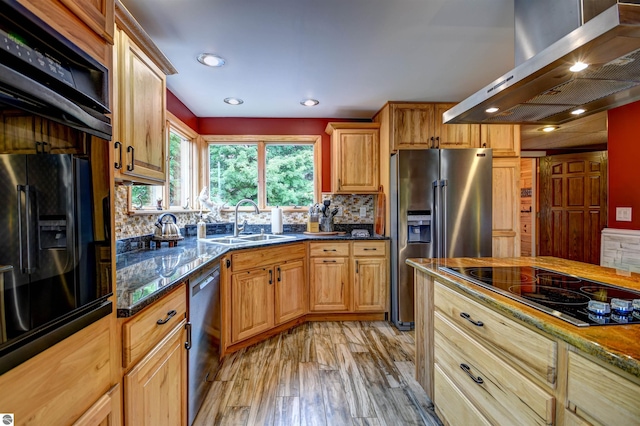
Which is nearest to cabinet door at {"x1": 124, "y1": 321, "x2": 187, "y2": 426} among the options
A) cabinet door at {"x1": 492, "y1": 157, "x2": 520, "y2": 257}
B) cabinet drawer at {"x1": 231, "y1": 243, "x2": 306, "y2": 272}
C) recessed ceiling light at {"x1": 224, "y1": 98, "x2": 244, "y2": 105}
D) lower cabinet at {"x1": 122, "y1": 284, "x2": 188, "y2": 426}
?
lower cabinet at {"x1": 122, "y1": 284, "x2": 188, "y2": 426}

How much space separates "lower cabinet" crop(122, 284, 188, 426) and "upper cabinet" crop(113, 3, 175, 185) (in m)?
0.68

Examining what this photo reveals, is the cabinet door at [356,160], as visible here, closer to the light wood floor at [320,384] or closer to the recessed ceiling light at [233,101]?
the recessed ceiling light at [233,101]

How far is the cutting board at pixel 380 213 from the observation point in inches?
134

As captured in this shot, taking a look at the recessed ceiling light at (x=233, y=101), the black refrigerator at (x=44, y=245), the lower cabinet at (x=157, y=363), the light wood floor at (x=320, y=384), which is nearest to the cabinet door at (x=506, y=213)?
the light wood floor at (x=320, y=384)

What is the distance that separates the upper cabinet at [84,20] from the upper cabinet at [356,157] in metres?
2.66

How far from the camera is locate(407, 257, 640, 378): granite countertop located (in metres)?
0.68

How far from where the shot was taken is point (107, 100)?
89cm

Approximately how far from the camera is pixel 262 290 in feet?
8.82

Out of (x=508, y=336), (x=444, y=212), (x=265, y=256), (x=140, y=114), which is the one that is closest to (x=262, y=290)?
(x=265, y=256)

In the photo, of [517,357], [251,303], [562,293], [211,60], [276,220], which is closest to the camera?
[517,357]

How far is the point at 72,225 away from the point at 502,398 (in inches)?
57.8

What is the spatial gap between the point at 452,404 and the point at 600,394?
859 millimetres

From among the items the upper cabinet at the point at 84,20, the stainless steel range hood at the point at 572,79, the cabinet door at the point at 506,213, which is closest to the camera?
the upper cabinet at the point at 84,20

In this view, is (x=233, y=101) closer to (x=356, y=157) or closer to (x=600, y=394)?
(x=356, y=157)
